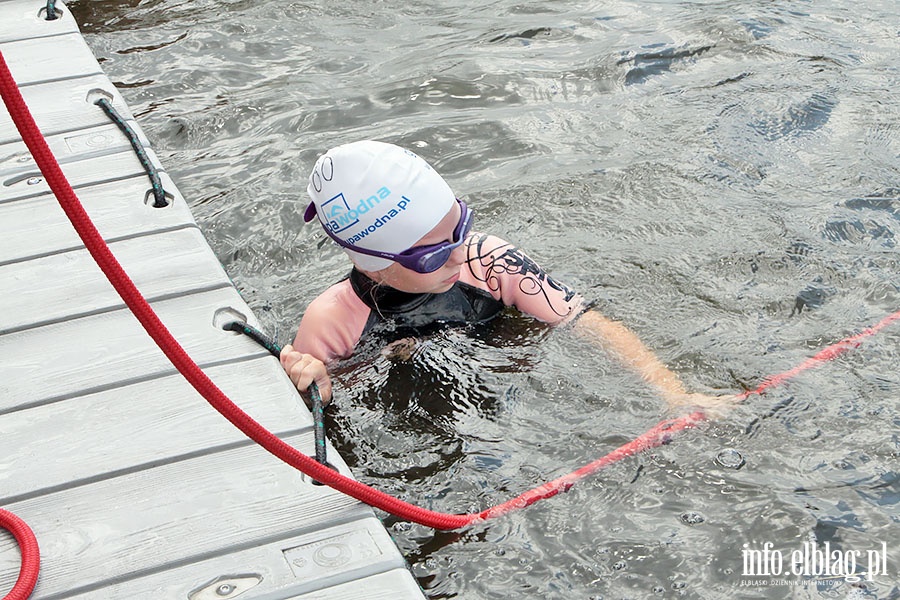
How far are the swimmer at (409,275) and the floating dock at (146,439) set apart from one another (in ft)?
1.28

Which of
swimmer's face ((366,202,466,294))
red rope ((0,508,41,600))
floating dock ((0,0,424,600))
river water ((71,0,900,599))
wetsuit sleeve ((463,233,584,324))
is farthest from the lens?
wetsuit sleeve ((463,233,584,324))

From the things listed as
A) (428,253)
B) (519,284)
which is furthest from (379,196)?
(519,284)

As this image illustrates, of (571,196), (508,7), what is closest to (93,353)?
(571,196)

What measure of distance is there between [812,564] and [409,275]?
5.83 feet

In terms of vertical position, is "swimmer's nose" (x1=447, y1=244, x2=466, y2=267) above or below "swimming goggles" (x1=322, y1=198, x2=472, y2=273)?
below

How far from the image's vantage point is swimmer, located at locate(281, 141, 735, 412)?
348cm

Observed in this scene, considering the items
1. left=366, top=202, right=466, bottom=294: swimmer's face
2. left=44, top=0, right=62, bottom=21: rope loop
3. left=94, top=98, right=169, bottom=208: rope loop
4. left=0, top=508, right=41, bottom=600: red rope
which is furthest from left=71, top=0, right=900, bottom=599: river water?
left=0, top=508, right=41, bottom=600: red rope

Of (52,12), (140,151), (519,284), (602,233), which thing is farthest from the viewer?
(52,12)

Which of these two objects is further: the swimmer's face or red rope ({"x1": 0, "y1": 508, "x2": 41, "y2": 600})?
the swimmer's face

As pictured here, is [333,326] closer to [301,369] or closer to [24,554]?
[301,369]

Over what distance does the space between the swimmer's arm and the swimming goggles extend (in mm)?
734

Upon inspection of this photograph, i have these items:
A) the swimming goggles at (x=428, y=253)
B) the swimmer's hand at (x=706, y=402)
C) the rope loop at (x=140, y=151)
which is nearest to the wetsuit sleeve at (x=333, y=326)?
the swimming goggles at (x=428, y=253)

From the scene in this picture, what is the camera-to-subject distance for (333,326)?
3.83m

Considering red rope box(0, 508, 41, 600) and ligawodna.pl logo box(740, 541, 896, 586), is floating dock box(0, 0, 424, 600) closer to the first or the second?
red rope box(0, 508, 41, 600)
